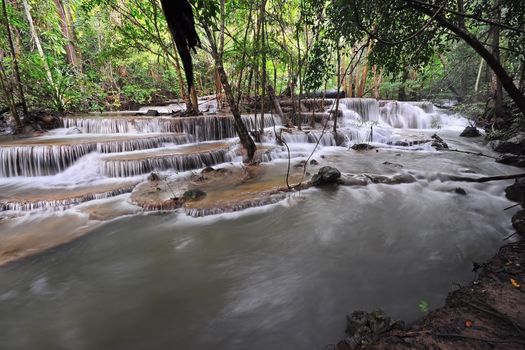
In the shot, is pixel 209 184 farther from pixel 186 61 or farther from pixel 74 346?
pixel 186 61

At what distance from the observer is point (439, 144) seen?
998 cm

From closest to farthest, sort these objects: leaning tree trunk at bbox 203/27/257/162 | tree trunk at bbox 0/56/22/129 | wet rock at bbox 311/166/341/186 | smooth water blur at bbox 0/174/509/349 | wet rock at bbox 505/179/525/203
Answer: smooth water blur at bbox 0/174/509/349 < wet rock at bbox 505/179/525/203 < wet rock at bbox 311/166/341/186 < leaning tree trunk at bbox 203/27/257/162 < tree trunk at bbox 0/56/22/129

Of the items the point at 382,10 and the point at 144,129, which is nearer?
the point at 382,10

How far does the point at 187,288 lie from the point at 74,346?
1.20 m

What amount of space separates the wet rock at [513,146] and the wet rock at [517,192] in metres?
3.95

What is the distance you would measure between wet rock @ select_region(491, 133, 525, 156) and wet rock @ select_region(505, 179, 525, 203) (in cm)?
395

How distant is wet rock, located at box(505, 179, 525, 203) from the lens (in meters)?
5.15

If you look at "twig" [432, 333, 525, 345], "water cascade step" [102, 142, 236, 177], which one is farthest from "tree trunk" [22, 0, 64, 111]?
"twig" [432, 333, 525, 345]

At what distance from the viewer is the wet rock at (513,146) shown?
8289 mm

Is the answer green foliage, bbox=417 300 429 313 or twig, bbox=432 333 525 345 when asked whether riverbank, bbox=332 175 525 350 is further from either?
green foliage, bbox=417 300 429 313

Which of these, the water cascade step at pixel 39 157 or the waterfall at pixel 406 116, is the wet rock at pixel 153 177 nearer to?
the water cascade step at pixel 39 157

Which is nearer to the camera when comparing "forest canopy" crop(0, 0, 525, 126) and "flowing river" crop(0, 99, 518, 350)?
"flowing river" crop(0, 99, 518, 350)

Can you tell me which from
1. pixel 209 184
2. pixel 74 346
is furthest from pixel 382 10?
pixel 74 346

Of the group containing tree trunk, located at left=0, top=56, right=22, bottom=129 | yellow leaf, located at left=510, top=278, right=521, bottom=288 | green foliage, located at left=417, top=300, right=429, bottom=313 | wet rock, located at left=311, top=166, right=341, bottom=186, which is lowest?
green foliage, located at left=417, top=300, right=429, bottom=313
